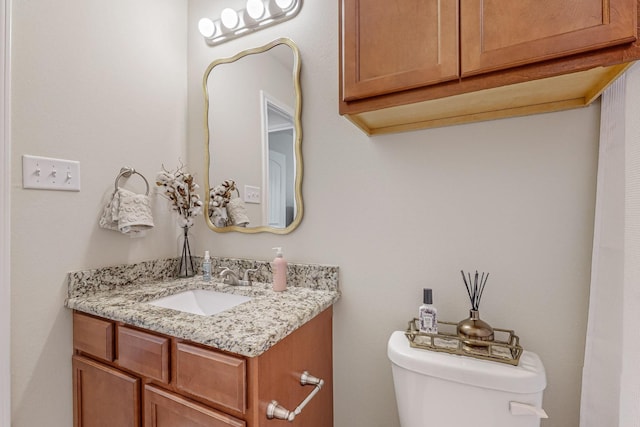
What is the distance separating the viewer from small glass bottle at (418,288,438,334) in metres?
0.96

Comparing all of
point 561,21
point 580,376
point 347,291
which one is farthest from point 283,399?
point 561,21

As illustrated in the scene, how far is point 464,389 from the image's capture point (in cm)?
82

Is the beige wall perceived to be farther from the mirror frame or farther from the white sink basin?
the white sink basin

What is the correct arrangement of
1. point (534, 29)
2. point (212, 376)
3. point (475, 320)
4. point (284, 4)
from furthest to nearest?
point (284, 4) → point (475, 320) → point (212, 376) → point (534, 29)

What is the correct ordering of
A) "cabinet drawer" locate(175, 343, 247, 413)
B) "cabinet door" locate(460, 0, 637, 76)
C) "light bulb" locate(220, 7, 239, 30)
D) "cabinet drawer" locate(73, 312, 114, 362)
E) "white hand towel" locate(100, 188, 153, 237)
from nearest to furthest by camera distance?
"cabinet door" locate(460, 0, 637, 76) → "cabinet drawer" locate(175, 343, 247, 413) → "cabinet drawer" locate(73, 312, 114, 362) → "white hand towel" locate(100, 188, 153, 237) → "light bulb" locate(220, 7, 239, 30)

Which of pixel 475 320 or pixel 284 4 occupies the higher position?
pixel 284 4

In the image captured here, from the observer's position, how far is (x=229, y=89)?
1480 millimetres

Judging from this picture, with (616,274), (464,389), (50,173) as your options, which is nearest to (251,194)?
(50,173)

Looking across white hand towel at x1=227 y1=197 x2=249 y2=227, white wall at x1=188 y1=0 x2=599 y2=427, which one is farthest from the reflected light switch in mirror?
white wall at x1=188 y1=0 x2=599 y2=427

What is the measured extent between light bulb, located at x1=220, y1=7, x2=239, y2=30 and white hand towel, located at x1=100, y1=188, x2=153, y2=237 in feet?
3.03

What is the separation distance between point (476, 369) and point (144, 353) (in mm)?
993

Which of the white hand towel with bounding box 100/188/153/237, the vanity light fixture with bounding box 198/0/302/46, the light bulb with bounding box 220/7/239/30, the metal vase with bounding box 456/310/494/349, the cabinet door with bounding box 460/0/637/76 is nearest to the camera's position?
the cabinet door with bounding box 460/0/637/76

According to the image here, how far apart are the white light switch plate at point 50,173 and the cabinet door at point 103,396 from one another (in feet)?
2.18

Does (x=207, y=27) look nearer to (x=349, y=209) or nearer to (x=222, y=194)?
(x=222, y=194)
